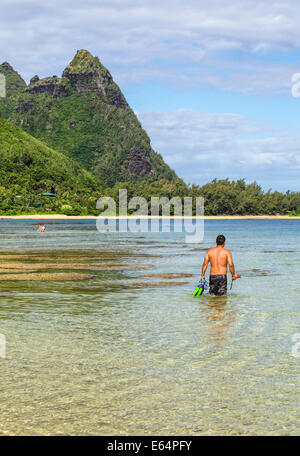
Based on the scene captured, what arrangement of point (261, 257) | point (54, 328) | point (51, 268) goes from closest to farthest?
point (54, 328)
point (51, 268)
point (261, 257)

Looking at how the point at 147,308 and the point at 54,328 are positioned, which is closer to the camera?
the point at 54,328

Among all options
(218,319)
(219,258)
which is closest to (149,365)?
(218,319)

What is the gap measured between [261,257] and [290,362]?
2912 cm

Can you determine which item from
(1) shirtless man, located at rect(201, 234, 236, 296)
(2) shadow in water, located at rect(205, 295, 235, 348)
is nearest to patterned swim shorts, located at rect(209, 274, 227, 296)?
(1) shirtless man, located at rect(201, 234, 236, 296)

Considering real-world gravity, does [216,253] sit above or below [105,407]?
above

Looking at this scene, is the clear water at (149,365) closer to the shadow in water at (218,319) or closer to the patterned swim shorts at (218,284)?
the shadow in water at (218,319)

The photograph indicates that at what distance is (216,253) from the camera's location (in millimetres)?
17797

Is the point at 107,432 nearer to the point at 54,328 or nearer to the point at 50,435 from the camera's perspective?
the point at 50,435

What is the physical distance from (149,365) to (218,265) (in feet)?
26.3

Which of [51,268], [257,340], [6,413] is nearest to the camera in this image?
[6,413]

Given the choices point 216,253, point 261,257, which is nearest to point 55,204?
point 261,257

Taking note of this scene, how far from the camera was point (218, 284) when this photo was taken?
18.7 meters

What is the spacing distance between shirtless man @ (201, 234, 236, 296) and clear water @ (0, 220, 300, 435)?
0.60 m

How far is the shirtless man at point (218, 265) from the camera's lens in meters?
17.7
